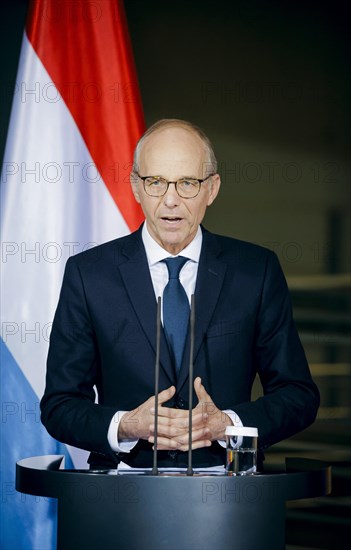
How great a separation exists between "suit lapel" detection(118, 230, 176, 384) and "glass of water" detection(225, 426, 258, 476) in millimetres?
393

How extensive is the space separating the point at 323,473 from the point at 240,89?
8.27 feet

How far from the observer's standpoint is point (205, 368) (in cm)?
251

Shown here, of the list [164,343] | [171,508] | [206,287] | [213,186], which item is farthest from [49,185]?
[171,508]

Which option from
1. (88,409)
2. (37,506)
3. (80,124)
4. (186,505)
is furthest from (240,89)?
(186,505)

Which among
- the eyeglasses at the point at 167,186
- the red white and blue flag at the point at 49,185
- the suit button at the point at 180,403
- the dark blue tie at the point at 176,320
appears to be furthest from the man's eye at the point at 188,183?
the red white and blue flag at the point at 49,185

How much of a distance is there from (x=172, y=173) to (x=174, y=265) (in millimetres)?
247

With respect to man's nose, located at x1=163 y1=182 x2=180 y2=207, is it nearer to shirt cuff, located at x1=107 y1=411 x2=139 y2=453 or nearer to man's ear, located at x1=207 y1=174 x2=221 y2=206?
man's ear, located at x1=207 y1=174 x2=221 y2=206

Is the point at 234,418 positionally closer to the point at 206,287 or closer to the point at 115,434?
the point at 115,434

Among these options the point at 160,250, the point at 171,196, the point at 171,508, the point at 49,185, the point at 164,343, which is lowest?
the point at 171,508

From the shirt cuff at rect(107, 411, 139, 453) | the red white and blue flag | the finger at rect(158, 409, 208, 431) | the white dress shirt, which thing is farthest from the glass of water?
the red white and blue flag

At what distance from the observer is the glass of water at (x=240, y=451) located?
6.71 feet

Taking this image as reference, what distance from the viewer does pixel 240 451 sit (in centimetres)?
205

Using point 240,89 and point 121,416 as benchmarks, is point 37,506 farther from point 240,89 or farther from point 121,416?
point 240,89

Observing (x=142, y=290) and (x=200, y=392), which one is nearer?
(x=200, y=392)
